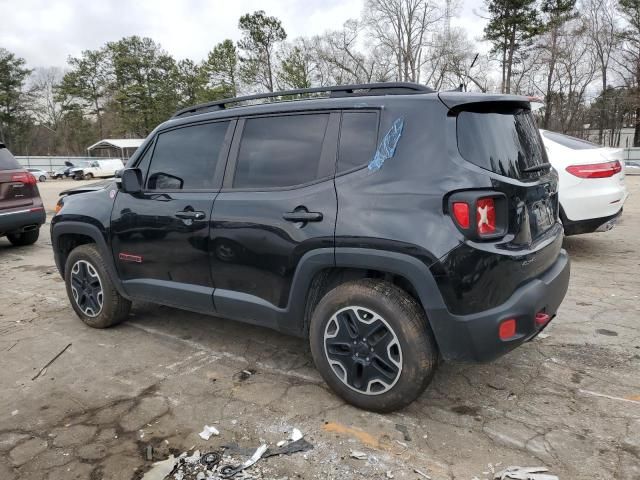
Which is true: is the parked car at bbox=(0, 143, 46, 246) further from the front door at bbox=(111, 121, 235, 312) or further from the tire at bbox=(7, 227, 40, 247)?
the front door at bbox=(111, 121, 235, 312)

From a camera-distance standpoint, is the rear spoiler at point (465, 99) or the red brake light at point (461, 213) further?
the rear spoiler at point (465, 99)

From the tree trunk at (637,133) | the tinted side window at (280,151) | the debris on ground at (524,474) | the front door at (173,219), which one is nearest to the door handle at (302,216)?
the tinted side window at (280,151)

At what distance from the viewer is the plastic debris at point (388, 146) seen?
8.71 ft

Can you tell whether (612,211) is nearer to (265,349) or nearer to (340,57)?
(265,349)

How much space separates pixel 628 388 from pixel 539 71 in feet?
155

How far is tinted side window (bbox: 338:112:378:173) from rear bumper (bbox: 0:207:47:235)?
256 inches

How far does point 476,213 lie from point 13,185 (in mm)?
7387

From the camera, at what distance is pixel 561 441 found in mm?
2516

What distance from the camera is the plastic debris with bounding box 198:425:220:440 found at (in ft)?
8.71

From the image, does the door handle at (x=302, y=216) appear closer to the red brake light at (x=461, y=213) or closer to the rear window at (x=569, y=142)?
the red brake light at (x=461, y=213)

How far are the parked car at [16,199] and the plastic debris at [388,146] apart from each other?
673 cm

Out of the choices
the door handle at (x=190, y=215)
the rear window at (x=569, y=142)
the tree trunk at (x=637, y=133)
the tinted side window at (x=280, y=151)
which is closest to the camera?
the tinted side window at (x=280, y=151)

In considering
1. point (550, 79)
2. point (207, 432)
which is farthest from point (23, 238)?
point (550, 79)

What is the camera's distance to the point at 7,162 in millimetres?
7434
